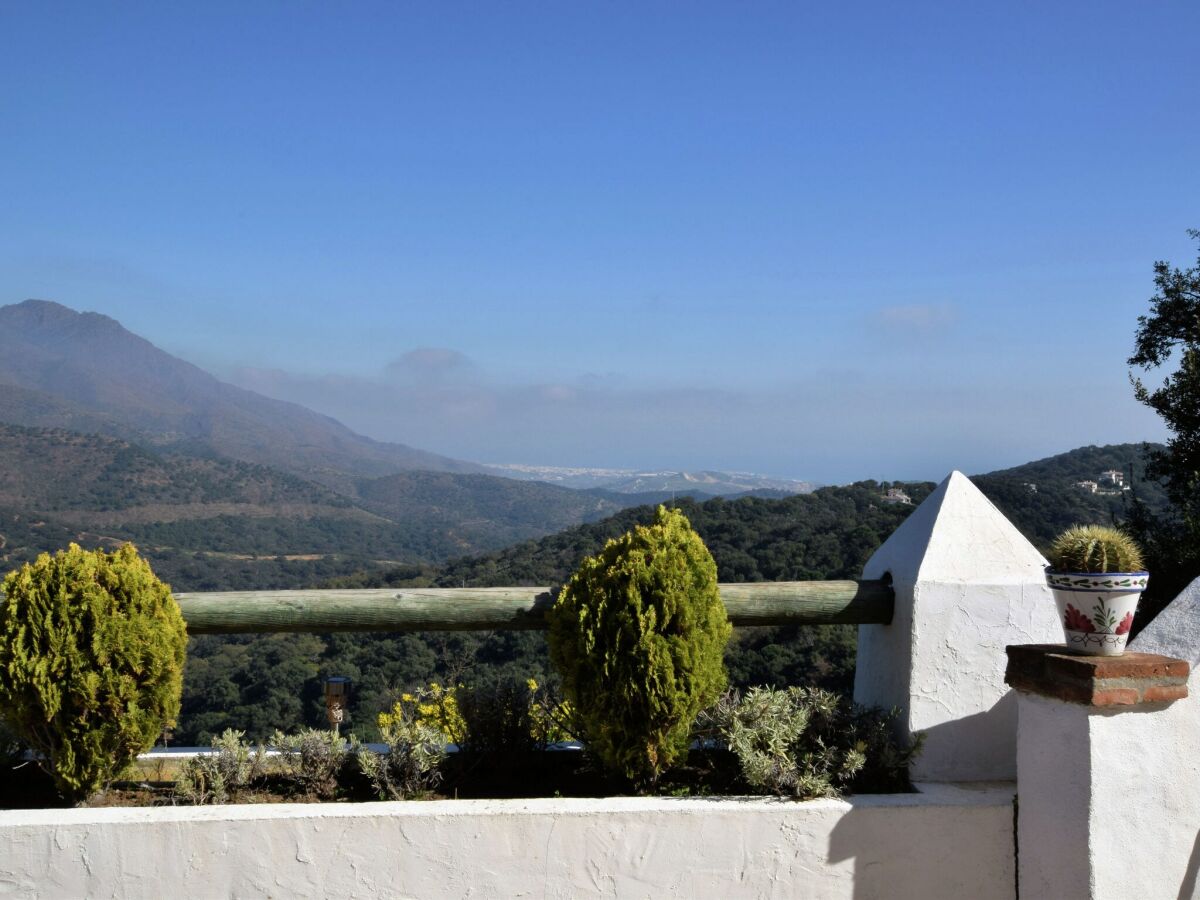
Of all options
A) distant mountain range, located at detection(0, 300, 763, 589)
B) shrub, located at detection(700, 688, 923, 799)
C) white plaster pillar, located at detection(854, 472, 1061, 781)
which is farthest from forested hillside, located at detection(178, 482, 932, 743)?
distant mountain range, located at detection(0, 300, 763, 589)

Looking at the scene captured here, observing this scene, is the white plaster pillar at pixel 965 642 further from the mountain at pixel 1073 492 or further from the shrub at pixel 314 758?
the mountain at pixel 1073 492

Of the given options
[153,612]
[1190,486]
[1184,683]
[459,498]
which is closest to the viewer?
[1184,683]

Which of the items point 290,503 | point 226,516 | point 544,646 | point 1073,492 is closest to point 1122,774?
point 544,646

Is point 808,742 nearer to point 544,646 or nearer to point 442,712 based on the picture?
point 442,712

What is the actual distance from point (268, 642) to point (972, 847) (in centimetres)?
1364

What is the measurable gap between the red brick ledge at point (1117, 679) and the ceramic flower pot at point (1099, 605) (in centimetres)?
5

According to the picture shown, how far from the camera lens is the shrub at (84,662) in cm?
321

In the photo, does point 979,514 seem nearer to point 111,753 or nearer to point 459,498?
point 111,753

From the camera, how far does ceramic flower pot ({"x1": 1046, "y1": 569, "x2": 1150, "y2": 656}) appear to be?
2.90 m

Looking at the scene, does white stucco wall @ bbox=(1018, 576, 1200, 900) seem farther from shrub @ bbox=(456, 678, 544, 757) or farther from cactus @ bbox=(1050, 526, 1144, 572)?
A: shrub @ bbox=(456, 678, 544, 757)

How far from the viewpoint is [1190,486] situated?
9.45 metres

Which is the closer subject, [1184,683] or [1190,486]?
[1184,683]

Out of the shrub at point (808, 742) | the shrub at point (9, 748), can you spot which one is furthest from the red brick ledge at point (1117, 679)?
the shrub at point (9, 748)

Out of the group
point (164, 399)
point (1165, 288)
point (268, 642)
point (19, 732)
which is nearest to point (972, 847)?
point (19, 732)
